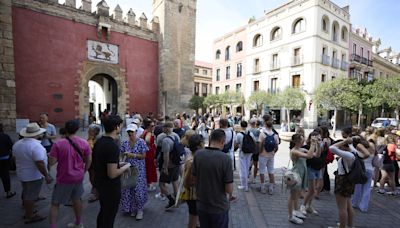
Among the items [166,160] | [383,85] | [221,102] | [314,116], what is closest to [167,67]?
A: [221,102]

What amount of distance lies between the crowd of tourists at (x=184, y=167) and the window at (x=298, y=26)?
2054cm

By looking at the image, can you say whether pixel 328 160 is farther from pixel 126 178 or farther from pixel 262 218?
pixel 126 178

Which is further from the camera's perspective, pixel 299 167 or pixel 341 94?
pixel 341 94

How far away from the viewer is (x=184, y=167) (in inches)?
104

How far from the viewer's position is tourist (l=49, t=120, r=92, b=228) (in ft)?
9.36

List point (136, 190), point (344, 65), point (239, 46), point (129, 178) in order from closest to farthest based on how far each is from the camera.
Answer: point (129, 178), point (136, 190), point (344, 65), point (239, 46)

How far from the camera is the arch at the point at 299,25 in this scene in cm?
2211

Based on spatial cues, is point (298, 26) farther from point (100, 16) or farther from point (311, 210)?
point (311, 210)

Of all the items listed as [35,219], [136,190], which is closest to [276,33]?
[136,190]

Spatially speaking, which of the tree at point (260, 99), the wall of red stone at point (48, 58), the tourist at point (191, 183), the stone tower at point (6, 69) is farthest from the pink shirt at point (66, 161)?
the tree at point (260, 99)

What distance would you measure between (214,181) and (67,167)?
2.01 meters

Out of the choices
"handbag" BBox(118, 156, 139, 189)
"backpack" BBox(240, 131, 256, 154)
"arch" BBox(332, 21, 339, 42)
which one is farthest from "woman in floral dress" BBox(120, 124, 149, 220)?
"arch" BBox(332, 21, 339, 42)

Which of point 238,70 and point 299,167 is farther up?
point 238,70

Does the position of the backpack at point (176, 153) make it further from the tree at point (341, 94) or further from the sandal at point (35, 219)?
the tree at point (341, 94)
